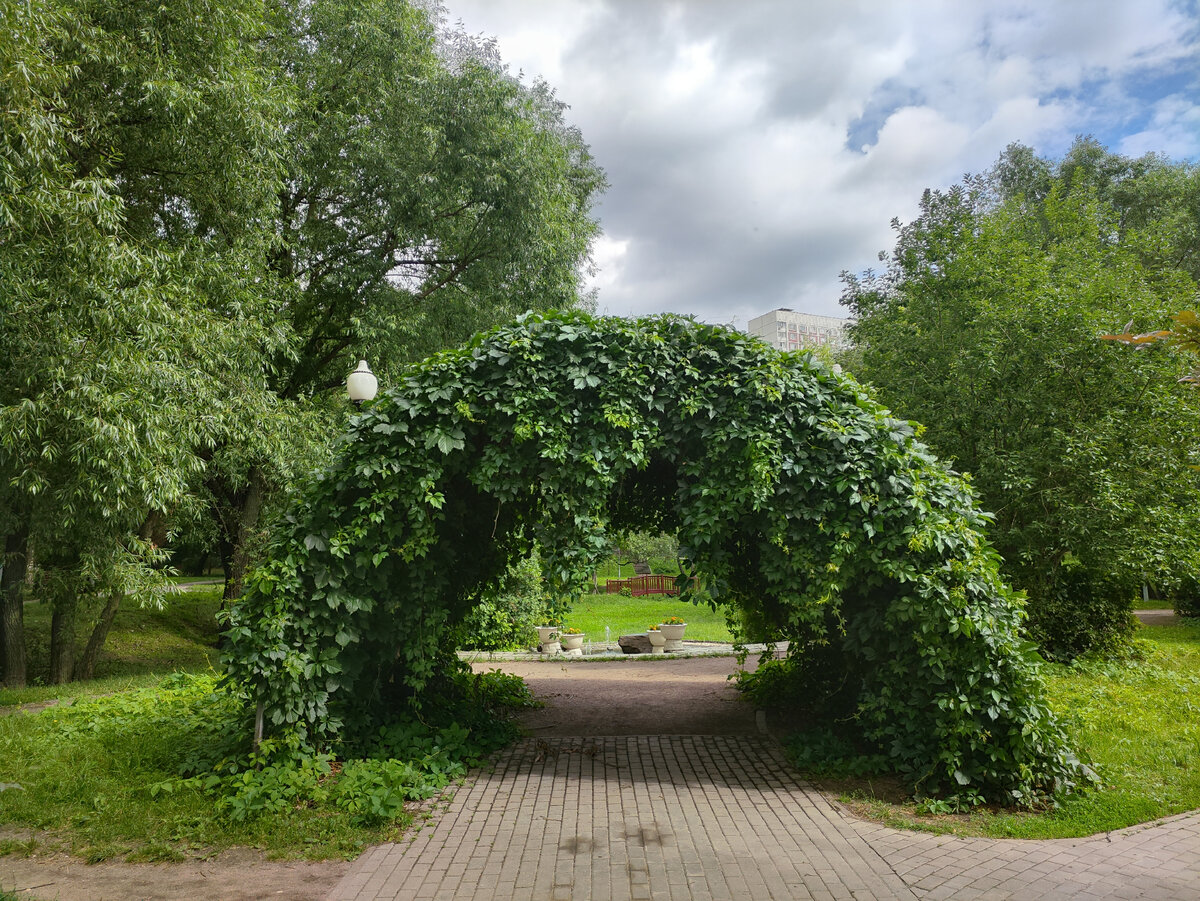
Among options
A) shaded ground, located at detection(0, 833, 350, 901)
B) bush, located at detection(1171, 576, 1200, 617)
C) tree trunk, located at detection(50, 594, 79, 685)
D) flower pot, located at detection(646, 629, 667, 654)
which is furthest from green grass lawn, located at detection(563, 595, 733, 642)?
shaded ground, located at detection(0, 833, 350, 901)

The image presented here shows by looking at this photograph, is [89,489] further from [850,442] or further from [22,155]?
[850,442]

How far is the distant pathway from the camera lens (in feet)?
13.7

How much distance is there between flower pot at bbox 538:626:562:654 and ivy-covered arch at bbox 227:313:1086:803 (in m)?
10.4

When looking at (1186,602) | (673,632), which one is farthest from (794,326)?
(673,632)

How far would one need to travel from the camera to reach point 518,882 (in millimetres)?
4309

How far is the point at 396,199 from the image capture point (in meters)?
13.5

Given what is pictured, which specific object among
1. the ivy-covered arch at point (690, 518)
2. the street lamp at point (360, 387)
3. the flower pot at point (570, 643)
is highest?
the street lamp at point (360, 387)

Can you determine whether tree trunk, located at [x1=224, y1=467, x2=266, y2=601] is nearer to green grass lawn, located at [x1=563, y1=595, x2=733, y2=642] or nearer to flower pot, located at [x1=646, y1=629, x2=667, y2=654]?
green grass lawn, located at [x1=563, y1=595, x2=733, y2=642]

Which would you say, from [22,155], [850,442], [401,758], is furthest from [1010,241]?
[22,155]

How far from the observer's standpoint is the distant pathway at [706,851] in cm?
418

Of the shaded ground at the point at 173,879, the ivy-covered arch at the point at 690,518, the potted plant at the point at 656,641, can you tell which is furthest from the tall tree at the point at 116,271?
the potted plant at the point at 656,641

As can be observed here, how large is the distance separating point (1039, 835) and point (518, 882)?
3467mm

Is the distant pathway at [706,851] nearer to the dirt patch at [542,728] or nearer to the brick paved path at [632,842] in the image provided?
the brick paved path at [632,842]

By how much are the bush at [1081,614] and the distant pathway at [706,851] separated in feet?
24.8
